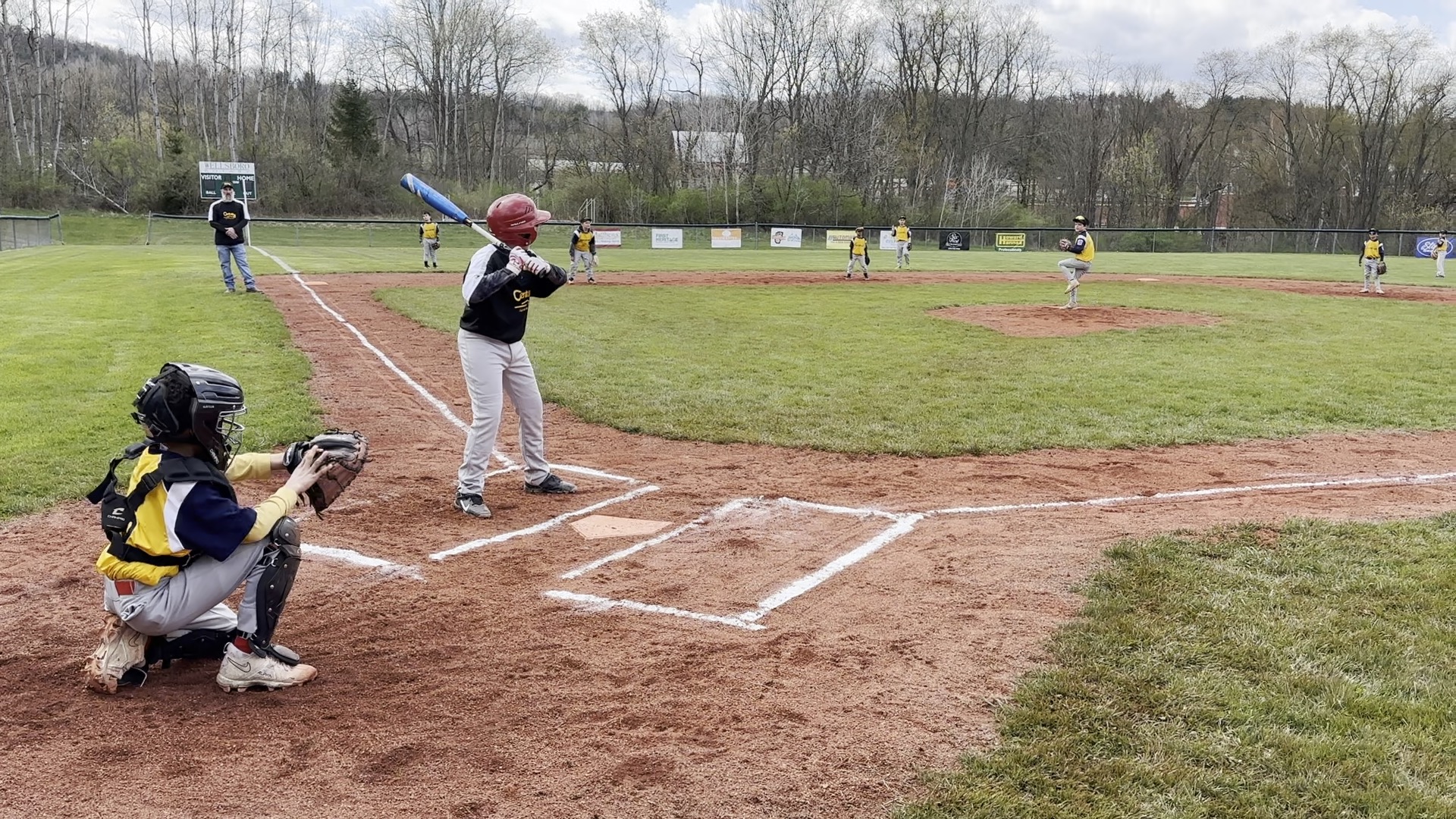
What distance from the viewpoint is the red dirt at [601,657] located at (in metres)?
3.49

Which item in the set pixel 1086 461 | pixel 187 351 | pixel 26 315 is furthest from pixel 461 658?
pixel 26 315

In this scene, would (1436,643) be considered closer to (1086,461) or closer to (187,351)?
(1086,461)

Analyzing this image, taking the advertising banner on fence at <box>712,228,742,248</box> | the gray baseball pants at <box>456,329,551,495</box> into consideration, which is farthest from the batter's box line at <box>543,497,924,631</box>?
the advertising banner on fence at <box>712,228,742,248</box>

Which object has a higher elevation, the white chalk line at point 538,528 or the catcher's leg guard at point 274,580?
the catcher's leg guard at point 274,580

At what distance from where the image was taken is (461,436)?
367 inches

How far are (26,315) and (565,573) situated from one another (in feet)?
48.8

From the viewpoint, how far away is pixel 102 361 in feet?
40.2

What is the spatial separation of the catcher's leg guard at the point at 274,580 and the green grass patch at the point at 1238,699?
2.73 meters

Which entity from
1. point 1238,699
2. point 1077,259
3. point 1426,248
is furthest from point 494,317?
point 1426,248

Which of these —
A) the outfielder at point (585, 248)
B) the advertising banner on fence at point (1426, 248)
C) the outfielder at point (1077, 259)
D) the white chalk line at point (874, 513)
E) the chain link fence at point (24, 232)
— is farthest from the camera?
the advertising banner on fence at point (1426, 248)

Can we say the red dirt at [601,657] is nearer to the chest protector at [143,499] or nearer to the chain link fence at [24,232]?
the chest protector at [143,499]

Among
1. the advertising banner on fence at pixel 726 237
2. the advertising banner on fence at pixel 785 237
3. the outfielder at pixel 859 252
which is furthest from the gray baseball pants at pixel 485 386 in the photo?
the advertising banner on fence at pixel 785 237

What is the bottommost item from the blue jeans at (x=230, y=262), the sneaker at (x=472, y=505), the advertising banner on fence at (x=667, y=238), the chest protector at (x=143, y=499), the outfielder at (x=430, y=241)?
the sneaker at (x=472, y=505)

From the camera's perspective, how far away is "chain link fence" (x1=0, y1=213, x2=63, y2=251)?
123 feet
